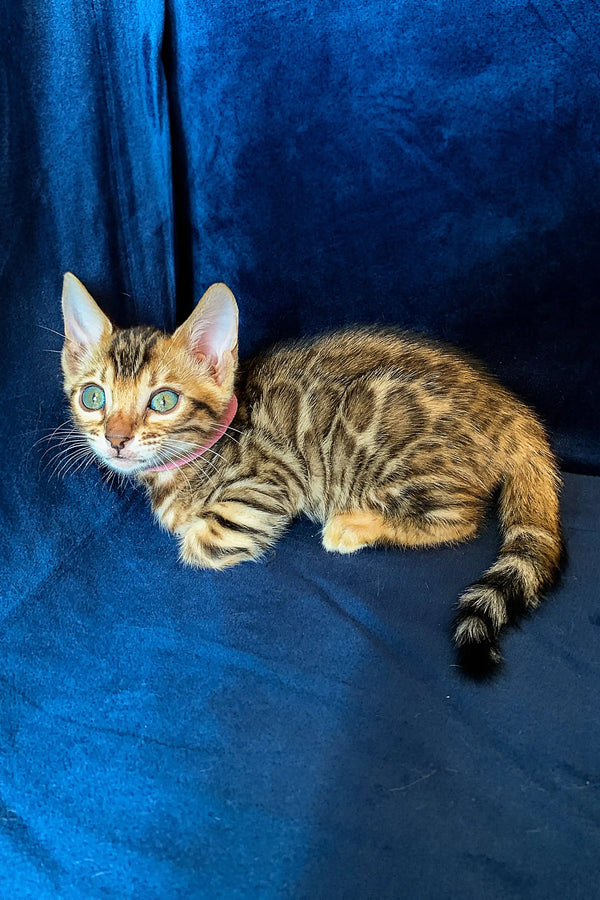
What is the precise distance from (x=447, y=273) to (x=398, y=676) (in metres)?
0.81

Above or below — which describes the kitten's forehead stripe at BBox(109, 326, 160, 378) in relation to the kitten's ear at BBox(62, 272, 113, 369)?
below

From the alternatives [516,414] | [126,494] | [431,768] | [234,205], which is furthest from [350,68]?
[431,768]

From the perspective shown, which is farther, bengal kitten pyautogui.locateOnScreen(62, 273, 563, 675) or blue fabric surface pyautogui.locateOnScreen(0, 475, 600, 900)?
bengal kitten pyautogui.locateOnScreen(62, 273, 563, 675)

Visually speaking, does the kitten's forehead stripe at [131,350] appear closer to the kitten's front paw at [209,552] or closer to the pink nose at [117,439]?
the pink nose at [117,439]

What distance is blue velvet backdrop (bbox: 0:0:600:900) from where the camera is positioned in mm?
798

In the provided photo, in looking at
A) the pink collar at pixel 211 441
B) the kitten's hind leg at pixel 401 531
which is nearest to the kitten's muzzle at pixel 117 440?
the pink collar at pixel 211 441

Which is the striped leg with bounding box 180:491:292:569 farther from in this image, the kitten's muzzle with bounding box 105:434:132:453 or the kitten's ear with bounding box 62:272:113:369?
the kitten's ear with bounding box 62:272:113:369

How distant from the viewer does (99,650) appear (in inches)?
40.8

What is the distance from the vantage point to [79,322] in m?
1.24

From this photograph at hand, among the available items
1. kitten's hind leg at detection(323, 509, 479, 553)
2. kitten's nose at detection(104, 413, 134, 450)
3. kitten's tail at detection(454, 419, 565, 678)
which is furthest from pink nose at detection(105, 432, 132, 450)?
kitten's tail at detection(454, 419, 565, 678)

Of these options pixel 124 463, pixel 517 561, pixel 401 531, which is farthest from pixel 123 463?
pixel 517 561

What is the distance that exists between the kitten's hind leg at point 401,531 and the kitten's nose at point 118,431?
402 millimetres

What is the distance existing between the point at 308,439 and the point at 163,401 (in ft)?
0.94

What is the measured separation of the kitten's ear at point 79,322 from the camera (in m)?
1.18
